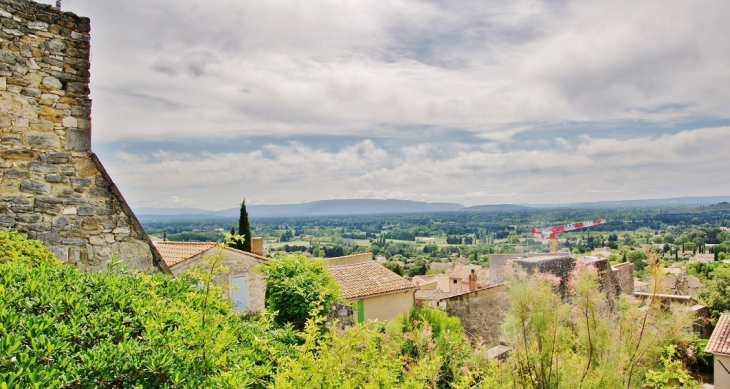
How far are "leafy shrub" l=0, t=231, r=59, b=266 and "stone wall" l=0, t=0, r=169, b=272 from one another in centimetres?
24

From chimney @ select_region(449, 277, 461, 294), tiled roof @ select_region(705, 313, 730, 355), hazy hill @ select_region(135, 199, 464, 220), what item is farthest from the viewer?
hazy hill @ select_region(135, 199, 464, 220)

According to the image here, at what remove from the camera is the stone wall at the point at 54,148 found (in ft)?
15.9

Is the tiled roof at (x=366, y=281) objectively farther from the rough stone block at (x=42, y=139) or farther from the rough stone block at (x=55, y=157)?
the rough stone block at (x=42, y=139)

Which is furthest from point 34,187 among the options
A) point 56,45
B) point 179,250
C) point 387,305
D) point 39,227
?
point 387,305

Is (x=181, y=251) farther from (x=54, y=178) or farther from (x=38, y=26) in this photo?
(x=38, y=26)

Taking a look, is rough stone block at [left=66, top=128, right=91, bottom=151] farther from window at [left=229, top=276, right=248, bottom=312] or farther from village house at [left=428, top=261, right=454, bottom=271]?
village house at [left=428, top=261, right=454, bottom=271]

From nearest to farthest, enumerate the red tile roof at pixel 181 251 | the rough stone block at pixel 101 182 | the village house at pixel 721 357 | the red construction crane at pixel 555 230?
the rough stone block at pixel 101 182, the village house at pixel 721 357, the red tile roof at pixel 181 251, the red construction crane at pixel 555 230

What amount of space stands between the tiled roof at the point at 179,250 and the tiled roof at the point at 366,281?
179 inches

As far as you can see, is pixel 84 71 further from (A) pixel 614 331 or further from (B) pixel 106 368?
(A) pixel 614 331

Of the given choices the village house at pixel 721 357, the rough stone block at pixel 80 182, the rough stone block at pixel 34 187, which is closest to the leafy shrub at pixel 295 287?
the rough stone block at pixel 80 182

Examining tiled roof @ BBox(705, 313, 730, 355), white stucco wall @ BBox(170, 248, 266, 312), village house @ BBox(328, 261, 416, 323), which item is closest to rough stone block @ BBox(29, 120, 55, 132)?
white stucco wall @ BBox(170, 248, 266, 312)

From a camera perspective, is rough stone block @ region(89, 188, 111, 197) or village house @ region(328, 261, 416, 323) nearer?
Answer: rough stone block @ region(89, 188, 111, 197)

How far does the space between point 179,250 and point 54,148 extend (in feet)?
36.0

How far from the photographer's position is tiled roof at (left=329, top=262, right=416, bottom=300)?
50.9 feet
